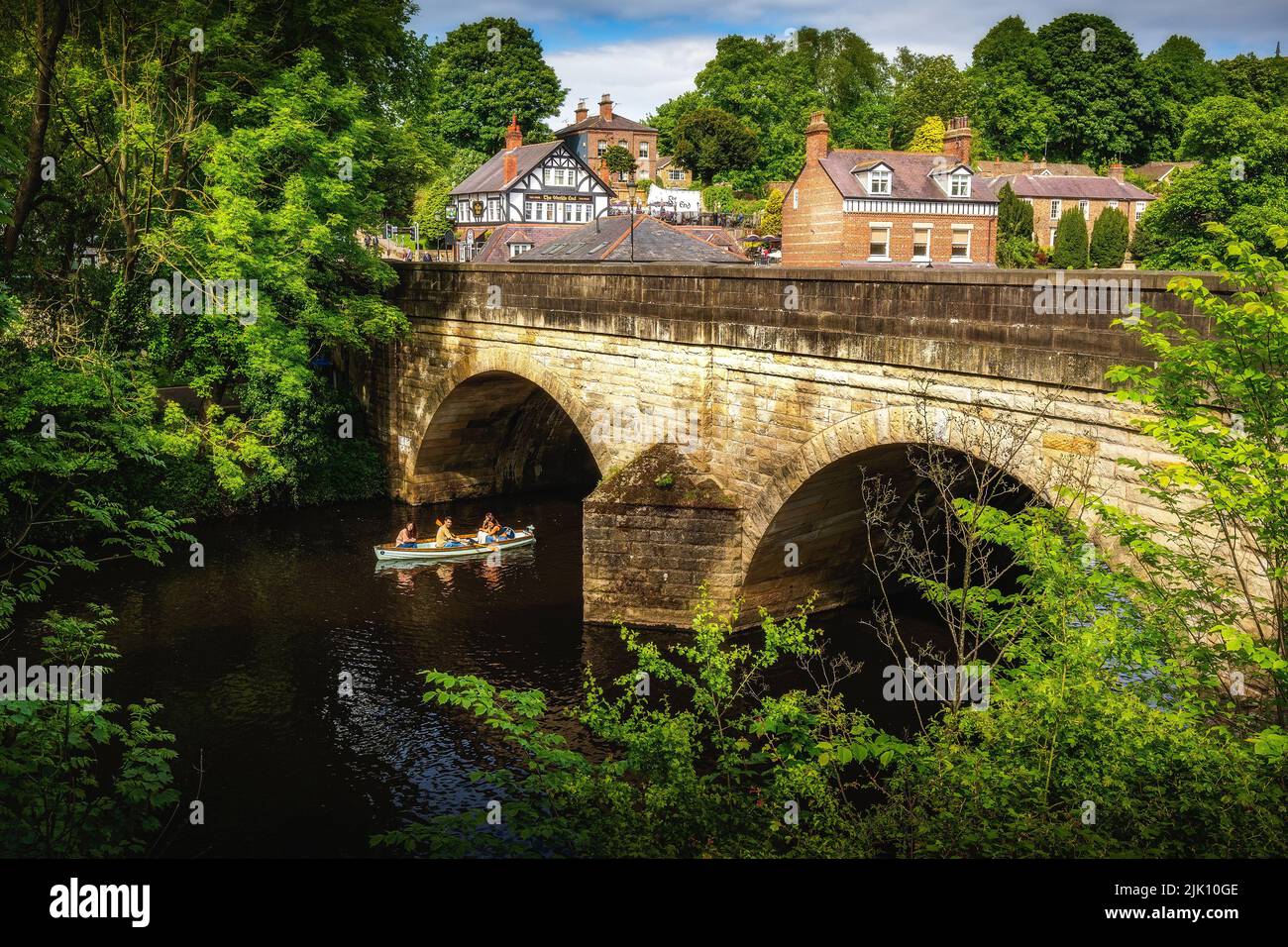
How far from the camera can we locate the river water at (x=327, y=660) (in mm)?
14039

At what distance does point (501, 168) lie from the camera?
2611 inches

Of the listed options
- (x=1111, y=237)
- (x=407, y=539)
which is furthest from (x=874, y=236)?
(x=407, y=539)

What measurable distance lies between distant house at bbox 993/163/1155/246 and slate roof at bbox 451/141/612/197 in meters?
24.4

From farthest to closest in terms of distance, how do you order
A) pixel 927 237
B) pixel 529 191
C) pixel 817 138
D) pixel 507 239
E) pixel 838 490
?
pixel 529 191 < pixel 507 239 < pixel 927 237 < pixel 817 138 < pixel 838 490

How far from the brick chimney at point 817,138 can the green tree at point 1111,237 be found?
18.2 m

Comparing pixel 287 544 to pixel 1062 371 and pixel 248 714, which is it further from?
pixel 1062 371

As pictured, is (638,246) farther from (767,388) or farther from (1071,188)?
(1071,188)

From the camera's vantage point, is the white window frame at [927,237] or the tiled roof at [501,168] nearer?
the white window frame at [927,237]

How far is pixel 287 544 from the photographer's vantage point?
25500 millimetres

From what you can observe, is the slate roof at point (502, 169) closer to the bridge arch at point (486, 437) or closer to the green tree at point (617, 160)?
the green tree at point (617, 160)

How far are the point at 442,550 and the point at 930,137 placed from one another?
185 ft

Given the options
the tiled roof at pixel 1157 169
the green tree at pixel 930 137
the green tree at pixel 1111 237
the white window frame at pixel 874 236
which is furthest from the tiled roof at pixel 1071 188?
the white window frame at pixel 874 236

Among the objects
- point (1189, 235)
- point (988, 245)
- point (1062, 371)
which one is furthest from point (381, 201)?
point (1189, 235)

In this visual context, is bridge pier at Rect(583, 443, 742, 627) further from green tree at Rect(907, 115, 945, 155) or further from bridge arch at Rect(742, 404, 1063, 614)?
green tree at Rect(907, 115, 945, 155)
